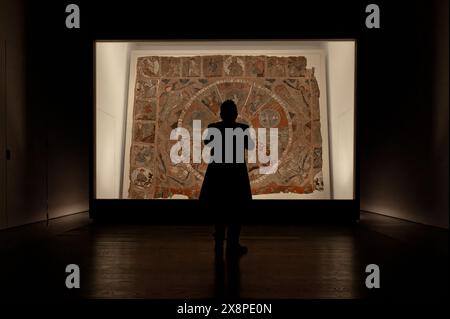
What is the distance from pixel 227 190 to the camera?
386 centimetres

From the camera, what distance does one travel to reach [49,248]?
167 inches

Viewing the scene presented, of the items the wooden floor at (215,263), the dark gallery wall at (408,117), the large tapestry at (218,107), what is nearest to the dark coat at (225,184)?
the wooden floor at (215,263)

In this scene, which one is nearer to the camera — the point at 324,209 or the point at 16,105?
the point at 16,105

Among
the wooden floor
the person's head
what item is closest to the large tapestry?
the wooden floor

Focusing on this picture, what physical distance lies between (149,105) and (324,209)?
3.47 metres

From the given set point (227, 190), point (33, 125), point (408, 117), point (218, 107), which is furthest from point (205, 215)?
point (408, 117)

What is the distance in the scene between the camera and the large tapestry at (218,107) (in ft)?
21.4

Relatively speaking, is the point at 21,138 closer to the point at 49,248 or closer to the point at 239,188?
the point at 49,248

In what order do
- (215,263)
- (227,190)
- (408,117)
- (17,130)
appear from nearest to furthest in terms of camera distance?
(215,263), (227,190), (17,130), (408,117)

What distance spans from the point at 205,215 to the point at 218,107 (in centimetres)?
185

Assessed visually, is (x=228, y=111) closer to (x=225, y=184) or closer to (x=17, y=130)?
(x=225, y=184)

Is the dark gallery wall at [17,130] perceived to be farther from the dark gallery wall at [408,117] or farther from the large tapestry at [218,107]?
the dark gallery wall at [408,117]

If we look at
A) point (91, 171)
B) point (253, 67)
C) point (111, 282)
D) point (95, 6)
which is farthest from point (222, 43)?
point (111, 282)

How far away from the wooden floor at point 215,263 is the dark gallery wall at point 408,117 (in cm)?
99
